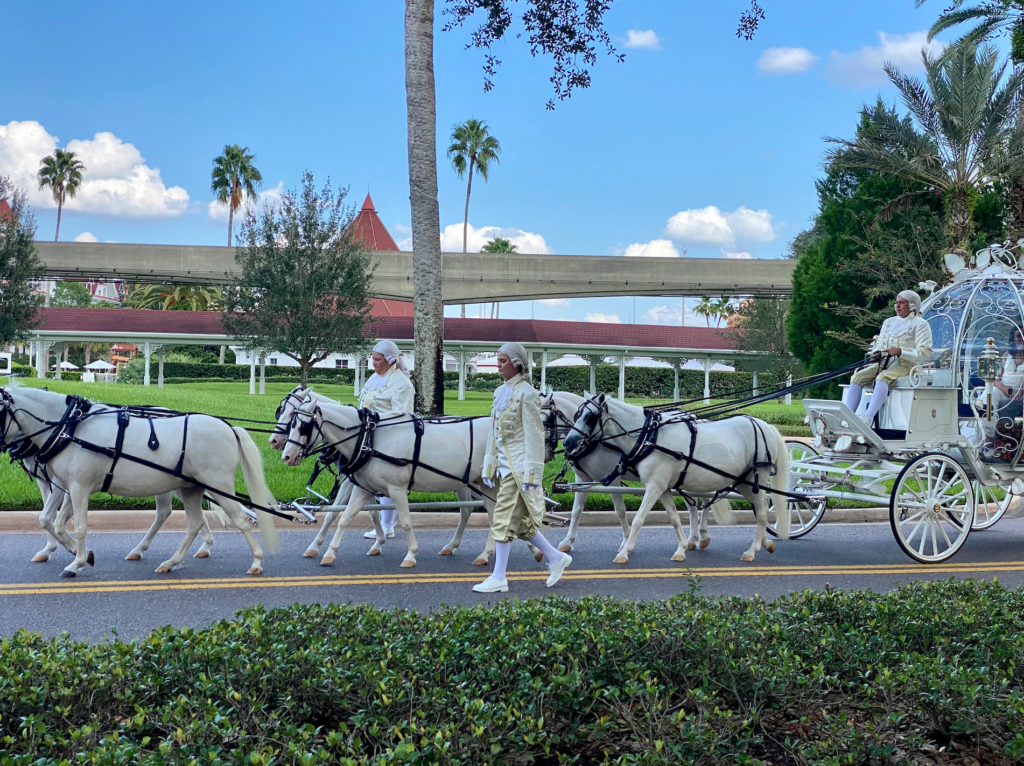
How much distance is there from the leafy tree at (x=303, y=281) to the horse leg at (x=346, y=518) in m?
18.5

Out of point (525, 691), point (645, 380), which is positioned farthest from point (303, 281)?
point (645, 380)

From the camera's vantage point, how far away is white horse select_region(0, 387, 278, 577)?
24.4 feet

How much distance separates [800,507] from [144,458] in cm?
718

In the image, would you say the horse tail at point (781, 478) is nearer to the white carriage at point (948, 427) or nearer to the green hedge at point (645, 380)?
the white carriage at point (948, 427)

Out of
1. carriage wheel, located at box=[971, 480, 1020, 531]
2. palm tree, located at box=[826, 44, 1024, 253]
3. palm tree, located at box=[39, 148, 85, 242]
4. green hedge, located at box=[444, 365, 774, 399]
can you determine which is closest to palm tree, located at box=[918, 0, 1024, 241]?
palm tree, located at box=[826, 44, 1024, 253]

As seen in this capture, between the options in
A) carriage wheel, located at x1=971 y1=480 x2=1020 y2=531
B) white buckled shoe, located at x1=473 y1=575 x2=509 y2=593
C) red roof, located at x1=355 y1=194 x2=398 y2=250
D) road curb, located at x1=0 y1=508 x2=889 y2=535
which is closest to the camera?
white buckled shoe, located at x1=473 y1=575 x2=509 y2=593

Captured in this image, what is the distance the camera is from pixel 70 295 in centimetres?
8200

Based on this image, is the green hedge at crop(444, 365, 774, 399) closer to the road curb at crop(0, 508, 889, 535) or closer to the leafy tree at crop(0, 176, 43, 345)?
the leafy tree at crop(0, 176, 43, 345)

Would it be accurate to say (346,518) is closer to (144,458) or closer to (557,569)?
(144,458)

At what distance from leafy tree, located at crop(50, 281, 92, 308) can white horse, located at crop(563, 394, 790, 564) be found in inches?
3192

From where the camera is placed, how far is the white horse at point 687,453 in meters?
8.54

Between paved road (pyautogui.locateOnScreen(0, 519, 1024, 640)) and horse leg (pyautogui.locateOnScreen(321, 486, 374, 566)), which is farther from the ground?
horse leg (pyautogui.locateOnScreen(321, 486, 374, 566))

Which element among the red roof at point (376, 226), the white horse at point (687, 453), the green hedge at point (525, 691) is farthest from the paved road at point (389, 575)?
the red roof at point (376, 226)

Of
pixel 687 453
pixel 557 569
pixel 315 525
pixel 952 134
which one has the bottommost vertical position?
pixel 315 525
